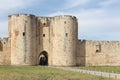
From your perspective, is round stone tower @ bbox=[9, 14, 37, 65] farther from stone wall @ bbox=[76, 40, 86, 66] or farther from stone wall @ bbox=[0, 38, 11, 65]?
stone wall @ bbox=[76, 40, 86, 66]

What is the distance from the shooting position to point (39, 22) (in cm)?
5697

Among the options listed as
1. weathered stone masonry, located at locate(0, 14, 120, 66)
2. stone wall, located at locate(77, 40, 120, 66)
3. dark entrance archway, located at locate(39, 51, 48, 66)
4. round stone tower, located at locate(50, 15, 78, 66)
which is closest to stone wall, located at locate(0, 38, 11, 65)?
weathered stone masonry, located at locate(0, 14, 120, 66)

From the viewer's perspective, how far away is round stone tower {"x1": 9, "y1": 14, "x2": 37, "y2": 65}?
2141 inches

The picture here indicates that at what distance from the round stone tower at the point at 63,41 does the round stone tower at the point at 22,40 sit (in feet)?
10.3

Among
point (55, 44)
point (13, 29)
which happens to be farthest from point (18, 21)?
point (55, 44)

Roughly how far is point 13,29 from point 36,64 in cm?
625

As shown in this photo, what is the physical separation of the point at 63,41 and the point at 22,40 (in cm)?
604

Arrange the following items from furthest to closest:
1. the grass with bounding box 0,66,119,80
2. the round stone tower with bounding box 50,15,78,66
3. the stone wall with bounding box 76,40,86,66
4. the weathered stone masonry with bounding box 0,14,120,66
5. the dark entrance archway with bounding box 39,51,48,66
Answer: the dark entrance archway with bounding box 39,51,48,66
the stone wall with bounding box 76,40,86,66
the round stone tower with bounding box 50,15,78,66
the weathered stone masonry with bounding box 0,14,120,66
the grass with bounding box 0,66,119,80

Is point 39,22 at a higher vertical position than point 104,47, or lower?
higher

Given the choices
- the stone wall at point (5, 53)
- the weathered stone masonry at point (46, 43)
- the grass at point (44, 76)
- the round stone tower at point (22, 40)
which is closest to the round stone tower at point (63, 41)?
the weathered stone masonry at point (46, 43)

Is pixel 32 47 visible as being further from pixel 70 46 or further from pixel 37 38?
pixel 70 46

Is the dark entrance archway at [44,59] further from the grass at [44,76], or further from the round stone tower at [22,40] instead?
the grass at [44,76]

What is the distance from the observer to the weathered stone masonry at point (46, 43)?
180 feet

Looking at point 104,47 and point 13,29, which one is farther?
point 104,47
